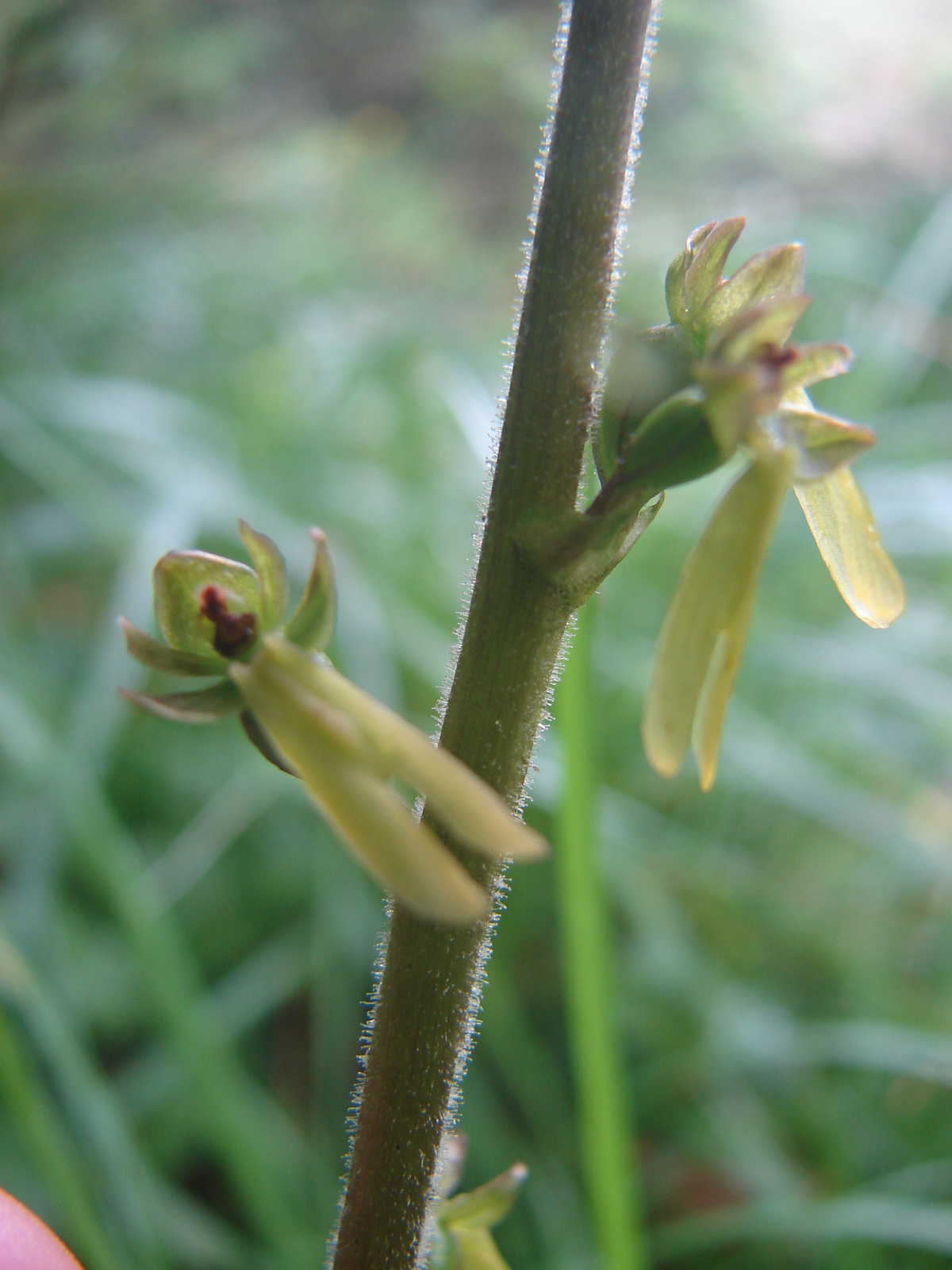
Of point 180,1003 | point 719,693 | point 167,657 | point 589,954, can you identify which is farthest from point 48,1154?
point 719,693

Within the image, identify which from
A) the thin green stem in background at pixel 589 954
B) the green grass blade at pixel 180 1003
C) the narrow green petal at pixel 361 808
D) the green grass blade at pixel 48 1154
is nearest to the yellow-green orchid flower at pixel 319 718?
the narrow green petal at pixel 361 808

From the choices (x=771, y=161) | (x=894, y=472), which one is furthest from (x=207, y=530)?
(x=771, y=161)

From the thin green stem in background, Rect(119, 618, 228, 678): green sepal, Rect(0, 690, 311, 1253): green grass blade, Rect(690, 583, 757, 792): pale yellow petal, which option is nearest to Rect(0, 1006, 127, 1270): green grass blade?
Rect(0, 690, 311, 1253): green grass blade

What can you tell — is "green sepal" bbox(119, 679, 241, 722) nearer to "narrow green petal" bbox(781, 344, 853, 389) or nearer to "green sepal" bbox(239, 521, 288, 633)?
"green sepal" bbox(239, 521, 288, 633)

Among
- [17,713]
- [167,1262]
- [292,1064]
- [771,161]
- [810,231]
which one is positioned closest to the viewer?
[167,1262]

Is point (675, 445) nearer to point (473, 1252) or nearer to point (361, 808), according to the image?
point (361, 808)

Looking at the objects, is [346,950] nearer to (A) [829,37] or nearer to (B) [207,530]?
(B) [207,530]
